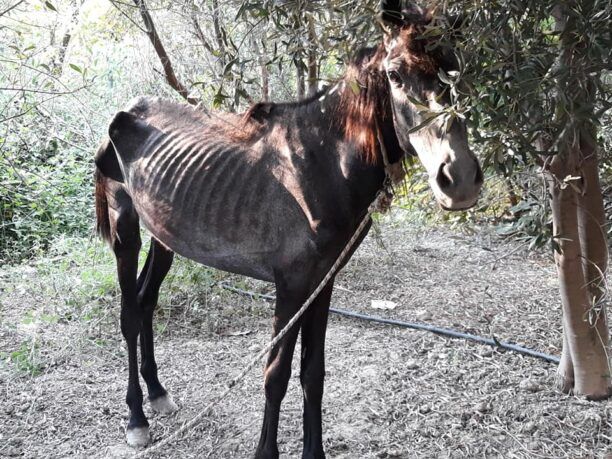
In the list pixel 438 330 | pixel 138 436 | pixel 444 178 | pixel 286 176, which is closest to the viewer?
pixel 444 178

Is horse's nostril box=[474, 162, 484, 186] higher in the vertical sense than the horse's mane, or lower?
lower

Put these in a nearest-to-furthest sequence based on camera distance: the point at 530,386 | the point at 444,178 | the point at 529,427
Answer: the point at 444,178, the point at 529,427, the point at 530,386

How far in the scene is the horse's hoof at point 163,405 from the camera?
3.72 metres

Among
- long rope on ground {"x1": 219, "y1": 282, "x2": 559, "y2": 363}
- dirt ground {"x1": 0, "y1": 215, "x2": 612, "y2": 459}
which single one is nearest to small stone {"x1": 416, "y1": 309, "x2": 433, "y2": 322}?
dirt ground {"x1": 0, "y1": 215, "x2": 612, "y2": 459}

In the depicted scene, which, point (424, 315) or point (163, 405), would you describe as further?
point (424, 315)

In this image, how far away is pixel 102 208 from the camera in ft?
12.3

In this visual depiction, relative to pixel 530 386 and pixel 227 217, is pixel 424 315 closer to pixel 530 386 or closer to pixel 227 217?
pixel 530 386

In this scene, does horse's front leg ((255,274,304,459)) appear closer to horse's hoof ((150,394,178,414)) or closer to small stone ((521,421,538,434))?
horse's hoof ((150,394,178,414))

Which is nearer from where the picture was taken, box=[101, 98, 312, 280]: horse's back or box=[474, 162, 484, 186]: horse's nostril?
box=[474, 162, 484, 186]: horse's nostril

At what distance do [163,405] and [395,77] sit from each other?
244 centimetres

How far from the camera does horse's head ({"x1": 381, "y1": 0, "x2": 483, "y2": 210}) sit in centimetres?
203

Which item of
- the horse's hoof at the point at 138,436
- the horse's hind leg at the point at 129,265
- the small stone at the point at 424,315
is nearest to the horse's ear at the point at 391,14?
the horse's hind leg at the point at 129,265

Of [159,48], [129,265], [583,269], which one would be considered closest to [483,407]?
[583,269]

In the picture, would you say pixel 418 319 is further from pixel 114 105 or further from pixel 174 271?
pixel 114 105
